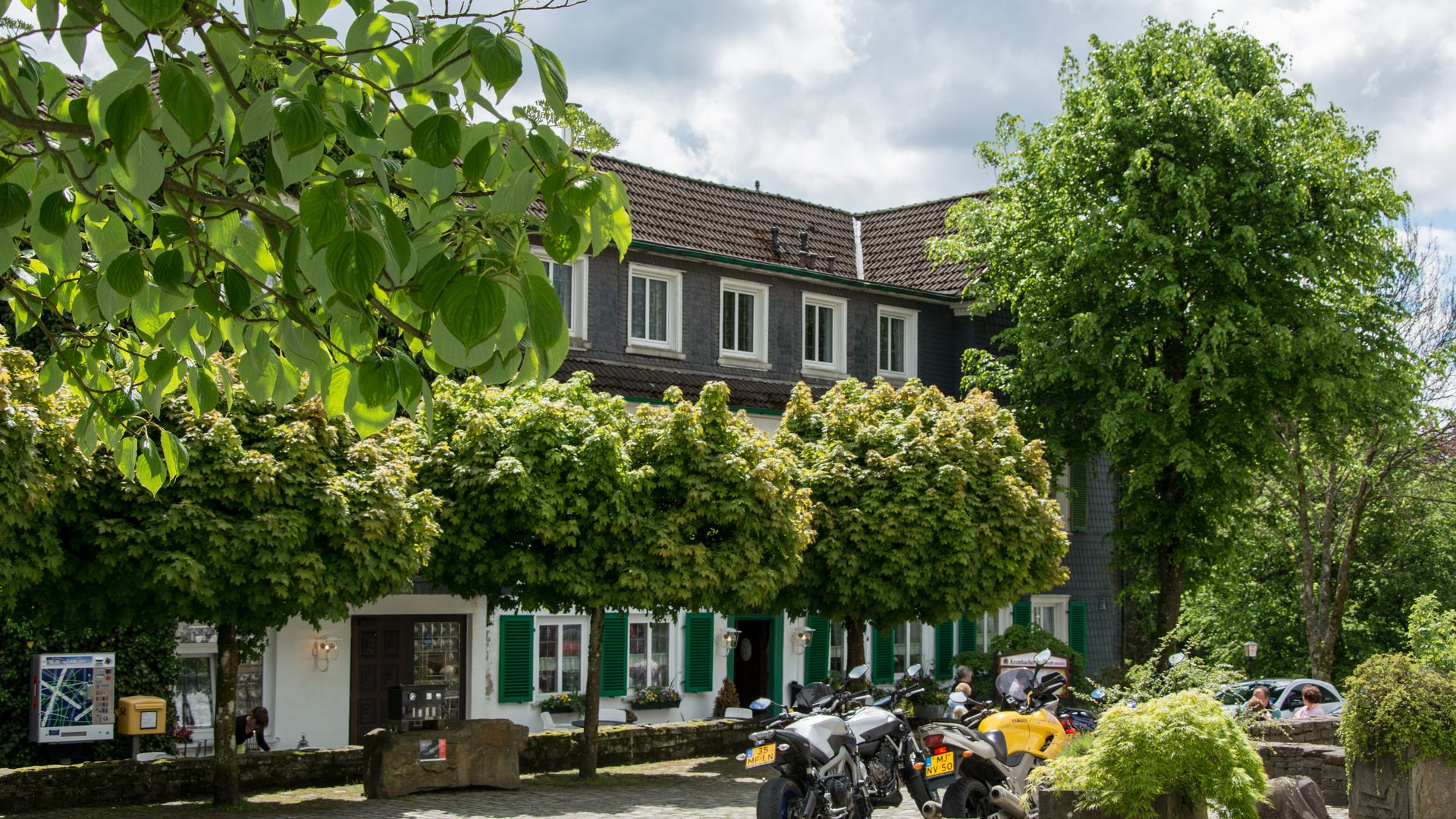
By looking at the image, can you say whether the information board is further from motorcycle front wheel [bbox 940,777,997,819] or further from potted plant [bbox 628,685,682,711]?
motorcycle front wheel [bbox 940,777,997,819]

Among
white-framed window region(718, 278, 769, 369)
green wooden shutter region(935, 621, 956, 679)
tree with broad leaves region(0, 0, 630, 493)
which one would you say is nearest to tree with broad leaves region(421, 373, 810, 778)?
white-framed window region(718, 278, 769, 369)

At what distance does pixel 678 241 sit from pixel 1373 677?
18.7 m

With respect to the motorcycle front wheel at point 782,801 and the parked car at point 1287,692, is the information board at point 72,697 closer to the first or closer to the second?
the motorcycle front wheel at point 782,801

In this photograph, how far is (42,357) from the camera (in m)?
21.2

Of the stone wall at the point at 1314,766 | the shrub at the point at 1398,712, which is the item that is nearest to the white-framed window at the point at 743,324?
the stone wall at the point at 1314,766

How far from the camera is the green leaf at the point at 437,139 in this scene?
4.53 metres

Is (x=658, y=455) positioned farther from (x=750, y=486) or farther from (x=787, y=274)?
(x=787, y=274)

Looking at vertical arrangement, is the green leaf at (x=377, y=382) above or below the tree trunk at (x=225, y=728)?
above

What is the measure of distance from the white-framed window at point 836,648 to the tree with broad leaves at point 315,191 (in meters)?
25.7

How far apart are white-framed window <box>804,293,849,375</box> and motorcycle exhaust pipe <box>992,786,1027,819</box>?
1842 cm

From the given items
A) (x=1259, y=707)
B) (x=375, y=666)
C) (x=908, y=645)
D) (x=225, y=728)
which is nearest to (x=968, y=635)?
(x=908, y=645)

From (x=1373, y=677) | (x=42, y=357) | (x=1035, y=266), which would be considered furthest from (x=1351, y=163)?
(x=42, y=357)

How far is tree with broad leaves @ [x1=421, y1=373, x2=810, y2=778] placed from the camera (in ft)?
63.2

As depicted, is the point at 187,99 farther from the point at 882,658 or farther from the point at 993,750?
the point at 882,658
